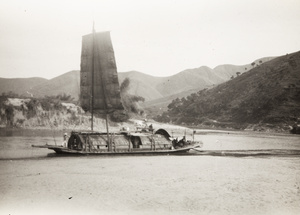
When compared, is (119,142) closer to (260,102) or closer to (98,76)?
(98,76)

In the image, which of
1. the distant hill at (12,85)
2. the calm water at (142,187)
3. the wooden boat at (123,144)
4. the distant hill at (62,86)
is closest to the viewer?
the calm water at (142,187)

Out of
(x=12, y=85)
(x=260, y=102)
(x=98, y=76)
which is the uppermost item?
(x=98, y=76)

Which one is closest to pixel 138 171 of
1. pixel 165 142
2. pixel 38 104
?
pixel 165 142

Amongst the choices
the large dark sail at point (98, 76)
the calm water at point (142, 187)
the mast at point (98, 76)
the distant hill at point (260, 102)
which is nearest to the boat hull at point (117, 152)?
the calm water at point (142, 187)

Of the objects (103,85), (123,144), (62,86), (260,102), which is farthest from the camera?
(62,86)

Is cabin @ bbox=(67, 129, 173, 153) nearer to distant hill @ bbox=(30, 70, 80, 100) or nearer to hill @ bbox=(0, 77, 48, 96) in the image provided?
hill @ bbox=(0, 77, 48, 96)

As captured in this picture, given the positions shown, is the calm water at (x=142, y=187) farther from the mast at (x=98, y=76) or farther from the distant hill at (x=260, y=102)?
the distant hill at (x=260, y=102)

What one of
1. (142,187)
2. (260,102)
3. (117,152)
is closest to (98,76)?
(117,152)
